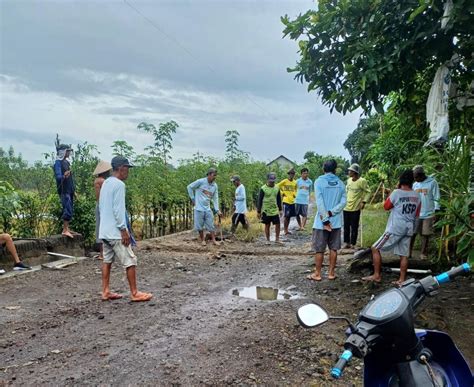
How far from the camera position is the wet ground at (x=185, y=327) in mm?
3461

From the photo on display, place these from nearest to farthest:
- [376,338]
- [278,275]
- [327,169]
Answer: [376,338], [327,169], [278,275]

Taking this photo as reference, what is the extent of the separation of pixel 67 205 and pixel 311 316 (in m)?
7.15

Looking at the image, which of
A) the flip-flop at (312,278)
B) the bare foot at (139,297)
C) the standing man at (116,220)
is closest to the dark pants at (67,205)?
the standing man at (116,220)

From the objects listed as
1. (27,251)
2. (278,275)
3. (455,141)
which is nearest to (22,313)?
(27,251)

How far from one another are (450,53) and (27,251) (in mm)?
6969

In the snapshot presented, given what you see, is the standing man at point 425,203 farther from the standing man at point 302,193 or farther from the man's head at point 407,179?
the standing man at point 302,193

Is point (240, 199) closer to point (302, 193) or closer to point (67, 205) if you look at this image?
point (302, 193)

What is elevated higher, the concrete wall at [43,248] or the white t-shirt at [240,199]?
the white t-shirt at [240,199]

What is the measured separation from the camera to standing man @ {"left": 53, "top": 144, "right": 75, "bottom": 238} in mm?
7617

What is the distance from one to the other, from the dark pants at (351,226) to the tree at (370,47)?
3.76m

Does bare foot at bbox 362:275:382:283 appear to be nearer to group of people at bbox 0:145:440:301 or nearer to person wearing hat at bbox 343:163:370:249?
group of people at bbox 0:145:440:301

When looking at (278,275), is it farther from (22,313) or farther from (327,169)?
(22,313)

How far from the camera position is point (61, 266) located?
725 cm

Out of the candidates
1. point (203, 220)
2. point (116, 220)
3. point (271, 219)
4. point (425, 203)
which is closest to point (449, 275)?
point (116, 220)
